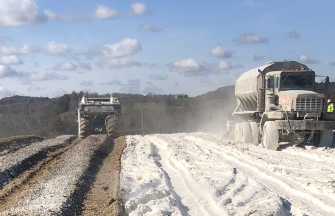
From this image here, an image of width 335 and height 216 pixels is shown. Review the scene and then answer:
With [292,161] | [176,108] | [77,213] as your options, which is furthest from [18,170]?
[176,108]

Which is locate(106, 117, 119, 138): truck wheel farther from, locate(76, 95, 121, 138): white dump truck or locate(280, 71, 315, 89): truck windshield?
locate(280, 71, 315, 89): truck windshield

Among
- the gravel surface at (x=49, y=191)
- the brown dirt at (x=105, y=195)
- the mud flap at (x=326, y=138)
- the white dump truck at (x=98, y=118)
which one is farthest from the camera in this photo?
the white dump truck at (x=98, y=118)

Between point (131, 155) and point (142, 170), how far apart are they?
3.11 meters

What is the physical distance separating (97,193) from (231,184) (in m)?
2.72

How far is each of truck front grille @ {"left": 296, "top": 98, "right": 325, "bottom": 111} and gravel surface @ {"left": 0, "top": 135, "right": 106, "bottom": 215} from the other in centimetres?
759

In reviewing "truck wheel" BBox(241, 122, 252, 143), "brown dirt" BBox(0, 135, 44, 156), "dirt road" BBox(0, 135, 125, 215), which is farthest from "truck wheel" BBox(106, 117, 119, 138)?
"truck wheel" BBox(241, 122, 252, 143)

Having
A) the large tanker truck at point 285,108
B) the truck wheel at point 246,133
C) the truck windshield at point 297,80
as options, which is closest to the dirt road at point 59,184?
the truck wheel at point 246,133

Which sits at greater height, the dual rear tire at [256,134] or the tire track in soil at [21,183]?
the dual rear tire at [256,134]

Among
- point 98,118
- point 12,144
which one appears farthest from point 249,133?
point 12,144

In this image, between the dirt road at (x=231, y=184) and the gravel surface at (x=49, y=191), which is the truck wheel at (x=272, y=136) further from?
the gravel surface at (x=49, y=191)

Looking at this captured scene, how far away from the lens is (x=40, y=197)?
7.01 metres

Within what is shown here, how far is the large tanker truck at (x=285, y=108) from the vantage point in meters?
13.6

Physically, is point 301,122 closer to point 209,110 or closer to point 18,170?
point 18,170

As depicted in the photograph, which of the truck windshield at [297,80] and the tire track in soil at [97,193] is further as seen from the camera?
the truck windshield at [297,80]
